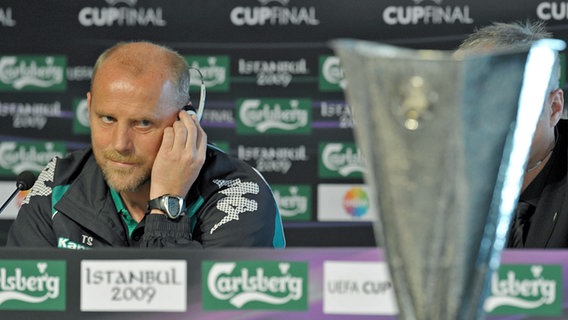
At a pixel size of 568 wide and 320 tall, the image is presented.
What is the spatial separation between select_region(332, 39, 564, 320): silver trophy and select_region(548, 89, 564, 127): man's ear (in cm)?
155

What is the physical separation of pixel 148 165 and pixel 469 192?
4.59 ft

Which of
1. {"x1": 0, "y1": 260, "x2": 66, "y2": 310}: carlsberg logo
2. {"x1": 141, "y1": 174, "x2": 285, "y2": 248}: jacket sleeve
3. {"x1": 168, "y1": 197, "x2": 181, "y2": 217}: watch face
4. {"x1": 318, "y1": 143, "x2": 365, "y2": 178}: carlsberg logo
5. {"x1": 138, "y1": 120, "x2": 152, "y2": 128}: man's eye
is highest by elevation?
{"x1": 138, "y1": 120, "x2": 152, "y2": 128}: man's eye

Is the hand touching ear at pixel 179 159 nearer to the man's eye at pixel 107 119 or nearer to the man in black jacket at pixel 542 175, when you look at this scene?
the man's eye at pixel 107 119

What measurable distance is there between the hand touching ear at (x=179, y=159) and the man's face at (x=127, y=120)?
0.08 ft

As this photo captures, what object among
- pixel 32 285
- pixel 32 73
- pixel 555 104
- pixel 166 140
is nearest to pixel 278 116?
pixel 32 73

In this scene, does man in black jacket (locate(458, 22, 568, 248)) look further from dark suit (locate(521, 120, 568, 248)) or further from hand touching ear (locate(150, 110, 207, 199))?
hand touching ear (locate(150, 110, 207, 199))

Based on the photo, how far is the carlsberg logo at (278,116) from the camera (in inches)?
149

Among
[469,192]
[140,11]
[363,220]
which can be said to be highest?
[140,11]

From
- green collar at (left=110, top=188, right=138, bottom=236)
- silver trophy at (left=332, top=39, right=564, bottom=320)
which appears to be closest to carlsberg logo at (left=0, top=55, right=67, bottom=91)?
green collar at (left=110, top=188, right=138, bottom=236)

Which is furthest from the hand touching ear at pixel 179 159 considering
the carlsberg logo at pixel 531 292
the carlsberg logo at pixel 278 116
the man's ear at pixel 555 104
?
the carlsberg logo at pixel 278 116

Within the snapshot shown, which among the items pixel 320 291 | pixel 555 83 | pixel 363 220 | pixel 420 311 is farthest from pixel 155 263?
pixel 363 220

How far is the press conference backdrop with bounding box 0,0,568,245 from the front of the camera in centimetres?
378

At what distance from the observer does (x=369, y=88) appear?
0.58 m

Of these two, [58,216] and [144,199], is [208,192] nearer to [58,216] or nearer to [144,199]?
[144,199]
